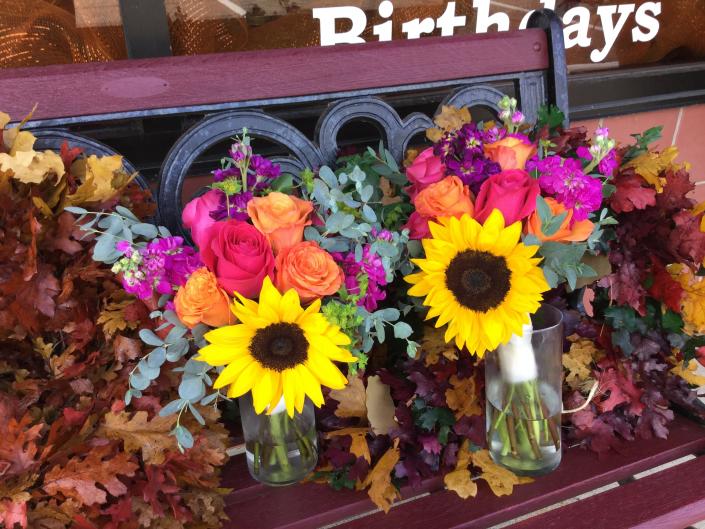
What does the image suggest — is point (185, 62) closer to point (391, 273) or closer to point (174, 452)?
point (391, 273)

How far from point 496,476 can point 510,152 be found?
490mm

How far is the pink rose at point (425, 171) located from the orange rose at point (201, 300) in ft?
1.10

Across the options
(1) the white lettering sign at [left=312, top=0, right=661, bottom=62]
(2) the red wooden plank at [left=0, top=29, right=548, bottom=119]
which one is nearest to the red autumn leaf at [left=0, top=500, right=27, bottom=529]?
(2) the red wooden plank at [left=0, top=29, right=548, bottom=119]

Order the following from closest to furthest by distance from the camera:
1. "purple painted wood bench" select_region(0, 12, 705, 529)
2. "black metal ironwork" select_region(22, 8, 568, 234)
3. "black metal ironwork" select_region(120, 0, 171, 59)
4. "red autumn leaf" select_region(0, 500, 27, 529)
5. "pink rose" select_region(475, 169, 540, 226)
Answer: "red autumn leaf" select_region(0, 500, 27, 529), "pink rose" select_region(475, 169, 540, 226), "purple painted wood bench" select_region(0, 12, 705, 529), "black metal ironwork" select_region(22, 8, 568, 234), "black metal ironwork" select_region(120, 0, 171, 59)

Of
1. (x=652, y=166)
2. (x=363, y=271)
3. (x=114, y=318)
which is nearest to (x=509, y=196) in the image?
(x=363, y=271)

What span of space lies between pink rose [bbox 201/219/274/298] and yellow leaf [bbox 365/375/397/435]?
1.09 ft

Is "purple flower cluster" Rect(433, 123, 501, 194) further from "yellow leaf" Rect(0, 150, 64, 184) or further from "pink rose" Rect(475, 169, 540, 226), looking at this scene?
"yellow leaf" Rect(0, 150, 64, 184)

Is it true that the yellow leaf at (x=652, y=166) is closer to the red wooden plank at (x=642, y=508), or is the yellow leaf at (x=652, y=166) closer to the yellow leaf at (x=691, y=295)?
the yellow leaf at (x=691, y=295)

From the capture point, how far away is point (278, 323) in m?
0.72

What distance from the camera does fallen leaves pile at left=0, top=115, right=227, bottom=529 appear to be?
740 mm

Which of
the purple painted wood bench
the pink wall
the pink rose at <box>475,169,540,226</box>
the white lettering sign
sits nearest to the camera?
the pink rose at <box>475,169,540,226</box>

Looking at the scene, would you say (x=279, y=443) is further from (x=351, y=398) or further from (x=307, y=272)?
(x=307, y=272)

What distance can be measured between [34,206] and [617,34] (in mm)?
2008

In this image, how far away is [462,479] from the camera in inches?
36.6
